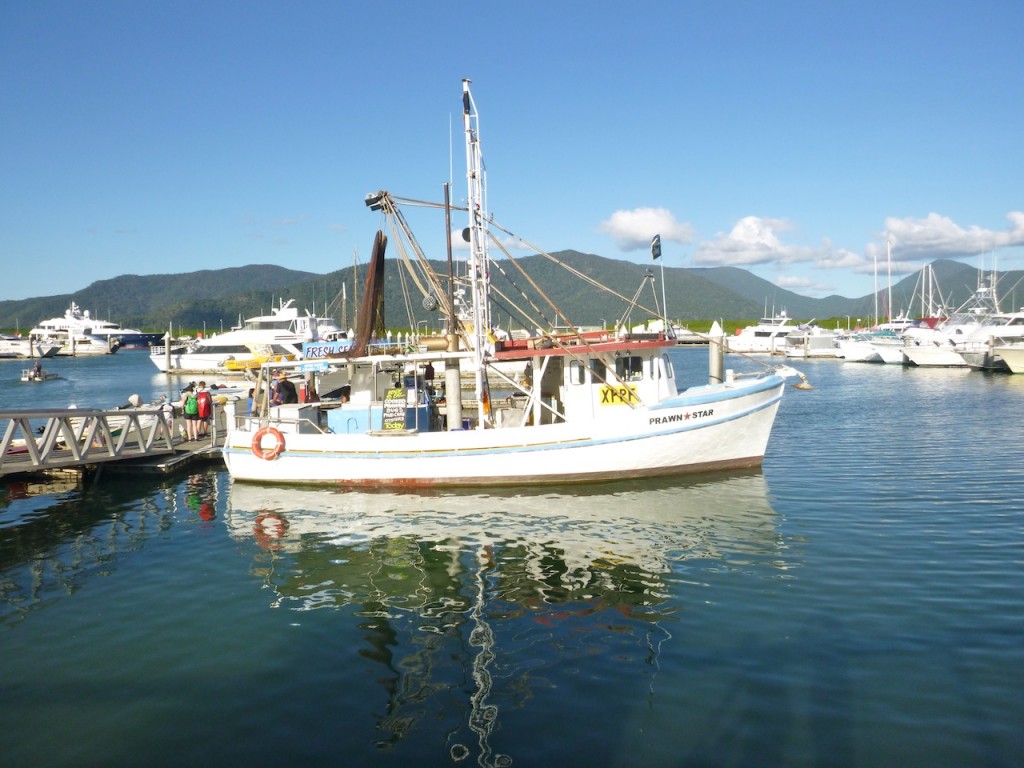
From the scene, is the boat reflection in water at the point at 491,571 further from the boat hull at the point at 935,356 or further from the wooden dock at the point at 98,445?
the boat hull at the point at 935,356

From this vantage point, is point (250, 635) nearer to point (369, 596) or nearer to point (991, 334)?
point (369, 596)

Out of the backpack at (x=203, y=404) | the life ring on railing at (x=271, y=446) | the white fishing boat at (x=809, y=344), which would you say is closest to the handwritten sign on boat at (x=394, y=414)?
the life ring on railing at (x=271, y=446)

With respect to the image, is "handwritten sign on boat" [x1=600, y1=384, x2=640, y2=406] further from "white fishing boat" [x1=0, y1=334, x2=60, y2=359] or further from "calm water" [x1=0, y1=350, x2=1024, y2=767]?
"white fishing boat" [x1=0, y1=334, x2=60, y2=359]

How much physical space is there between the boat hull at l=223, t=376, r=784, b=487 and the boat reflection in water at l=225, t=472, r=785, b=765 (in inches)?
20.4

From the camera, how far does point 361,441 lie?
17297mm

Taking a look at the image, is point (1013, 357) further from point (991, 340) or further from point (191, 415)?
point (191, 415)

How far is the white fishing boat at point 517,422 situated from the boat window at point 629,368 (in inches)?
1.0

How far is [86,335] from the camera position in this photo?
382 feet

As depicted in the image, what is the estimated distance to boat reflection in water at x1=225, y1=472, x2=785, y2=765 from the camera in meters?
7.77

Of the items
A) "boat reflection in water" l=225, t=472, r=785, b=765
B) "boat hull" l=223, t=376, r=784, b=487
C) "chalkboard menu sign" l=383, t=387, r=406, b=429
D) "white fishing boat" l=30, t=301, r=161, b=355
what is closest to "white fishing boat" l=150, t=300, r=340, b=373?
"boat hull" l=223, t=376, r=784, b=487

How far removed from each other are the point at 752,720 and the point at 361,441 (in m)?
12.2

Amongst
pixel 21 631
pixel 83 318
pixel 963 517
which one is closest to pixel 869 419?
pixel 963 517

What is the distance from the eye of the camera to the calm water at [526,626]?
6.64 metres

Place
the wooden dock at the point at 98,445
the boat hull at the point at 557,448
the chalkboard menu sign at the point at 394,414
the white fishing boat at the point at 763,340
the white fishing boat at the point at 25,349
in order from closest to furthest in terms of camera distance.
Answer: the wooden dock at the point at 98,445 < the boat hull at the point at 557,448 < the chalkboard menu sign at the point at 394,414 < the white fishing boat at the point at 763,340 < the white fishing boat at the point at 25,349
